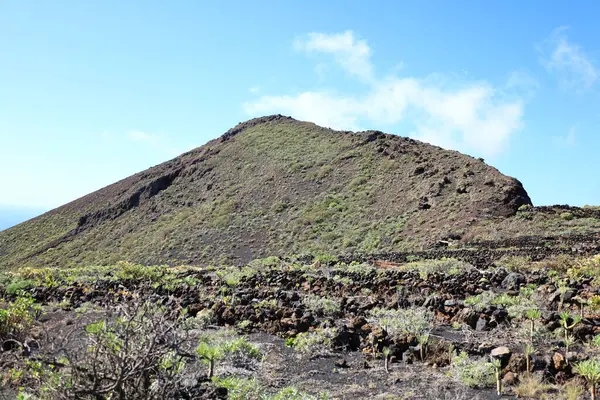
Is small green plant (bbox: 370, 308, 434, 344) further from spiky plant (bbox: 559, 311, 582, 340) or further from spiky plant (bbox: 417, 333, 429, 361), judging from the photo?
spiky plant (bbox: 559, 311, 582, 340)

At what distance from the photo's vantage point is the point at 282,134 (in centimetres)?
5872

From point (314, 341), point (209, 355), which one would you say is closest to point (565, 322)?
point (314, 341)

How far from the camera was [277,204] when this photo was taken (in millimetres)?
41375

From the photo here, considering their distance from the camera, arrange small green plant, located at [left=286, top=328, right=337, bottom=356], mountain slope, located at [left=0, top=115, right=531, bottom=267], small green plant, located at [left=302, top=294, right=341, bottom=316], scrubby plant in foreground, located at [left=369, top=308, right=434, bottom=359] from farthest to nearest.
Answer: mountain slope, located at [left=0, top=115, right=531, bottom=267] < small green plant, located at [left=302, top=294, right=341, bottom=316] < small green plant, located at [left=286, top=328, right=337, bottom=356] < scrubby plant in foreground, located at [left=369, top=308, right=434, bottom=359]

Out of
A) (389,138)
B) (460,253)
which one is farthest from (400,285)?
(389,138)

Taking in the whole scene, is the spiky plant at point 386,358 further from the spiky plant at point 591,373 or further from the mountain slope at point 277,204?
the mountain slope at point 277,204

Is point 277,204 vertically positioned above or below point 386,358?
above

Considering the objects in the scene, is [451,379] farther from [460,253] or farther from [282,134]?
[282,134]

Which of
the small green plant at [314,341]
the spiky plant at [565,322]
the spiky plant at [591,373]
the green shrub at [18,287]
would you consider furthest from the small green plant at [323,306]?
the green shrub at [18,287]

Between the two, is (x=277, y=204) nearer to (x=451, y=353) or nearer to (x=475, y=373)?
(x=451, y=353)

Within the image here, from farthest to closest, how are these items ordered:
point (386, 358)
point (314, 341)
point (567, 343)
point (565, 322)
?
point (314, 341) → point (565, 322) → point (386, 358) → point (567, 343)

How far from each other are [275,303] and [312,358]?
3.02 metres

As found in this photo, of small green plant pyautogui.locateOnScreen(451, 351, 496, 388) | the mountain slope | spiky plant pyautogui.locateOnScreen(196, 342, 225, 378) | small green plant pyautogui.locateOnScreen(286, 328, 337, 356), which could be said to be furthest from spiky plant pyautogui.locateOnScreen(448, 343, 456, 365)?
the mountain slope

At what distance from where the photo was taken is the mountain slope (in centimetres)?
2898
